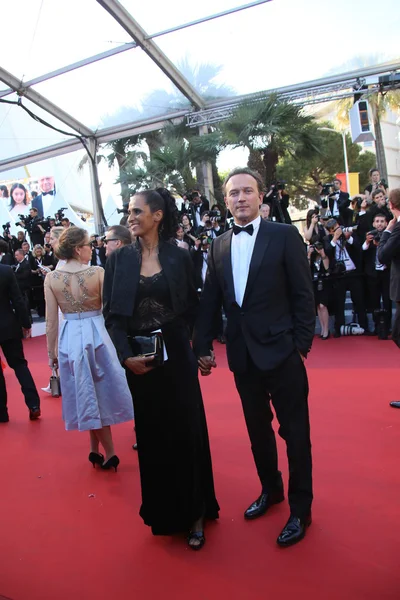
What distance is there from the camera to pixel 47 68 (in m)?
11.6

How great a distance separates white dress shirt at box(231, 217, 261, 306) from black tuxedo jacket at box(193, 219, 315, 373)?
1.2 inches

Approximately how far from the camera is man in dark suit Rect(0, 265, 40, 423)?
16.3ft

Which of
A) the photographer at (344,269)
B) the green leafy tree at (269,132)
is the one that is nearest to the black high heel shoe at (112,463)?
the photographer at (344,269)

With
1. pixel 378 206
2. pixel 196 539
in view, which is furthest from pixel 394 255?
pixel 378 206

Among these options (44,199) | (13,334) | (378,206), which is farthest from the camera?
(44,199)

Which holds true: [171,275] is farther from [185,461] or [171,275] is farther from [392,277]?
[392,277]

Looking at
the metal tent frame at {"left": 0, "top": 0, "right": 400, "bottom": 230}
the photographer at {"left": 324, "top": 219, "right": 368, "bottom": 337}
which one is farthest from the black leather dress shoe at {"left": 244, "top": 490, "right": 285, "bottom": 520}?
the metal tent frame at {"left": 0, "top": 0, "right": 400, "bottom": 230}

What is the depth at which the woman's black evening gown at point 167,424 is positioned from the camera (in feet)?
8.71

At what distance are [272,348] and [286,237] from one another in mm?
557

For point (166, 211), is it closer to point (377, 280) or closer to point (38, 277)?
point (377, 280)

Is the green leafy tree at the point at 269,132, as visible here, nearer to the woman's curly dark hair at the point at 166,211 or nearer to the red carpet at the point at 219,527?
the red carpet at the point at 219,527

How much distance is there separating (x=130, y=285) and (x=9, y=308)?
2.83 metres

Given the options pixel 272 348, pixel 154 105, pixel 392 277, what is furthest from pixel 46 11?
pixel 272 348

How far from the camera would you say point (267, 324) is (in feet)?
8.43
